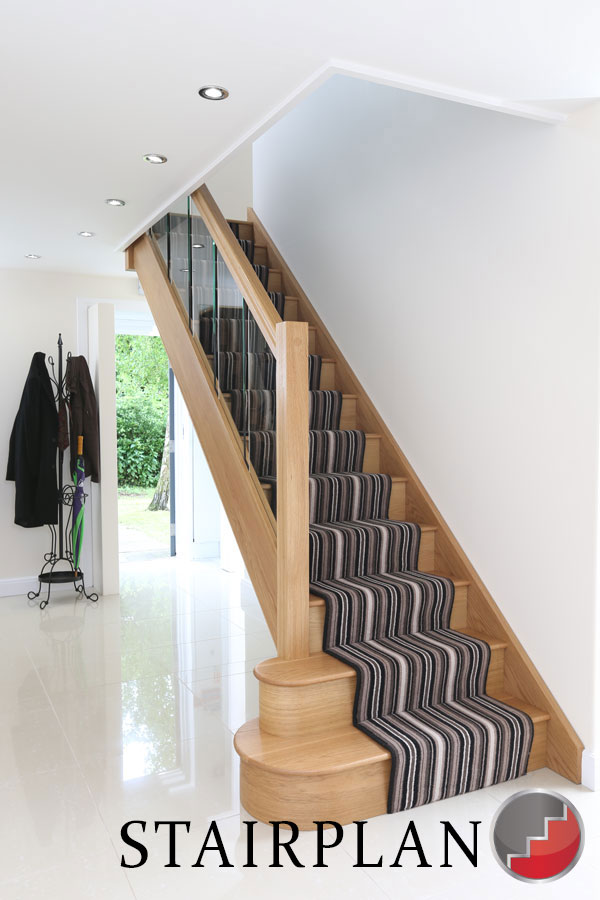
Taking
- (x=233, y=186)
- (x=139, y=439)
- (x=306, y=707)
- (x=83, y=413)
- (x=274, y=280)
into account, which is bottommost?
(x=306, y=707)

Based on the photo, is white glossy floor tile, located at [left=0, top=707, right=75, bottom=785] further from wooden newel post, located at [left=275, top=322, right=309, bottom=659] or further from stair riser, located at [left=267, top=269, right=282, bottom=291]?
stair riser, located at [left=267, top=269, right=282, bottom=291]

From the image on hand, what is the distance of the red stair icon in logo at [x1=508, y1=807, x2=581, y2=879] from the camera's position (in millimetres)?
2264

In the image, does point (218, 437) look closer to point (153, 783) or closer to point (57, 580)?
point (153, 783)

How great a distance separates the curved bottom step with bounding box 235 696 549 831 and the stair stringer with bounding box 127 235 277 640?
25.8 inches

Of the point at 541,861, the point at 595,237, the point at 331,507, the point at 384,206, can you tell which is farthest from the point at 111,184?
the point at 541,861

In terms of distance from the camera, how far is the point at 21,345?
570 cm

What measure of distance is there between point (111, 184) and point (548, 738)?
319 cm

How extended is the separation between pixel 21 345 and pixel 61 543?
1577mm

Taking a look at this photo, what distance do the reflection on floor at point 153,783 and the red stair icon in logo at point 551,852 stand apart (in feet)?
0.15

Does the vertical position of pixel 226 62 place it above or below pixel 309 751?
above

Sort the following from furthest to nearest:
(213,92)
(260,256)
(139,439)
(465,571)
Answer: (139,439) → (260,256) → (465,571) → (213,92)

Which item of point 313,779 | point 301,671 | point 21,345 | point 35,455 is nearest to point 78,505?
point 35,455

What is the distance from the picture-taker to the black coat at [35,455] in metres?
5.45

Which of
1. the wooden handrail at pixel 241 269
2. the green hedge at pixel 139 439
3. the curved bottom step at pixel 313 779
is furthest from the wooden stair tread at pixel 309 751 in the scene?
the green hedge at pixel 139 439
